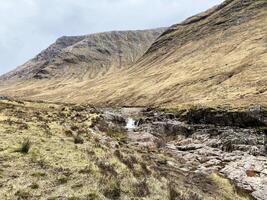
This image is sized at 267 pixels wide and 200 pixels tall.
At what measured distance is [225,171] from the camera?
34531 millimetres

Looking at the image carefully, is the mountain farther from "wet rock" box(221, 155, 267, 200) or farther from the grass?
the grass

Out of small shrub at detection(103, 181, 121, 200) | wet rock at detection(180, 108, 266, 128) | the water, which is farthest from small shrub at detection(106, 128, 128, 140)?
small shrub at detection(103, 181, 121, 200)

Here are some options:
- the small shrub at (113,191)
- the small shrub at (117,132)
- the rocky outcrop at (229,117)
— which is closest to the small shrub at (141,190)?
the small shrub at (113,191)

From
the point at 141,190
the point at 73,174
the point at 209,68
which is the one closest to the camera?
the point at 141,190

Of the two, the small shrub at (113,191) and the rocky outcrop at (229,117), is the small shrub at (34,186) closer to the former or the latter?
the small shrub at (113,191)

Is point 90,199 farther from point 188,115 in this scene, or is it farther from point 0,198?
point 188,115

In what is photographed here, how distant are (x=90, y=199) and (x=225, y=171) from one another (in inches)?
778

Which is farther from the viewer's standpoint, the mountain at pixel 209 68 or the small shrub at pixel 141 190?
the mountain at pixel 209 68

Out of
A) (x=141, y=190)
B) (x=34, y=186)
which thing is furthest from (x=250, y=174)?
(x=34, y=186)

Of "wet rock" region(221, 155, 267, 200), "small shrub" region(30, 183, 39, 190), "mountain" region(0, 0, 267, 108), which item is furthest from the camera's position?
"mountain" region(0, 0, 267, 108)

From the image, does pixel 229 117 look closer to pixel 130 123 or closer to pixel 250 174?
pixel 130 123

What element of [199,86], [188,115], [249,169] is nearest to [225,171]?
[249,169]

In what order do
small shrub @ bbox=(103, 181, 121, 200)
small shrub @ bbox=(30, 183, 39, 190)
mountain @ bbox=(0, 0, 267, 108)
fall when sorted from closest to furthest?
small shrub @ bbox=(30, 183, 39, 190), small shrub @ bbox=(103, 181, 121, 200), mountain @ bbox=(0, 0, 267, 108)

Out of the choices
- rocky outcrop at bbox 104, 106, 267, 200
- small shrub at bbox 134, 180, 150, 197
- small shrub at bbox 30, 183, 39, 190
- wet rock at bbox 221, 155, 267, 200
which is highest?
small shrub at bbox 30, 183, 39, 190
